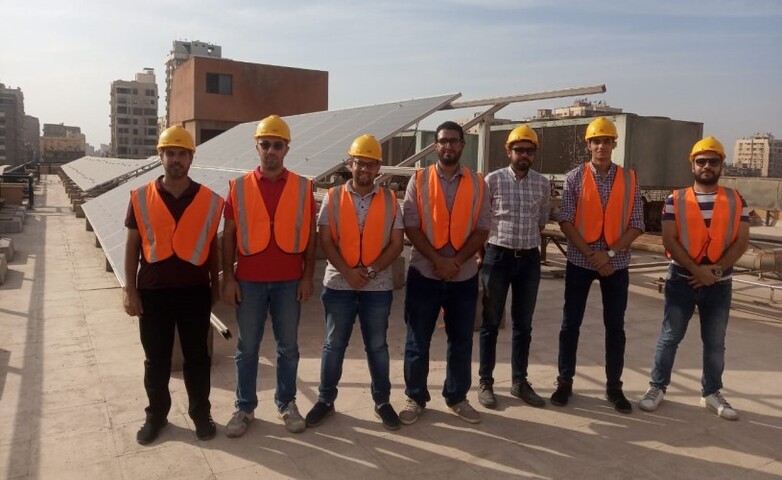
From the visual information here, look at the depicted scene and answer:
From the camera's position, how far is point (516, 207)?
173 inches

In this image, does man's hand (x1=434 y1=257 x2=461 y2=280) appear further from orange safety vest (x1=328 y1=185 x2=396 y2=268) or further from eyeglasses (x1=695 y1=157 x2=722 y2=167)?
eyeglasses (x1=695 y1=157 x2=722 y2=167)

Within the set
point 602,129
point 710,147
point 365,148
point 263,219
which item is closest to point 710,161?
point 710,147

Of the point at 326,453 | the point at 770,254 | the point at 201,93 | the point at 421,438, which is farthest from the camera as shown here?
the point at 201,93

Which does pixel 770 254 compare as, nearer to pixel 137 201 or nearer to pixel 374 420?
pixel 374 420

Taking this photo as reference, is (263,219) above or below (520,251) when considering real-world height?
above

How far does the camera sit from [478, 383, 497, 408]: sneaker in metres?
4.50

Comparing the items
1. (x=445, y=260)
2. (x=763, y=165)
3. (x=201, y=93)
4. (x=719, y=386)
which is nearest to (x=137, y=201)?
(x=445, y=260)

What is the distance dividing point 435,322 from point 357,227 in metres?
0.91

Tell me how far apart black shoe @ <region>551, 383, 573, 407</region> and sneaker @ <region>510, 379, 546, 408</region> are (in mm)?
91

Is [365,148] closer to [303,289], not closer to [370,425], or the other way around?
[303,289]

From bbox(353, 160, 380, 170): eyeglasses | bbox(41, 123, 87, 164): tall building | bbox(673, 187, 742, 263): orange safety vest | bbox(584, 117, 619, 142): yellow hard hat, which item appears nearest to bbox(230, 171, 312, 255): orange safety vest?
bbox(353, 160, 380, 170): eyeglasses

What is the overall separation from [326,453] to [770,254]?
6467 millimetres

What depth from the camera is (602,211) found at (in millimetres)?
4410

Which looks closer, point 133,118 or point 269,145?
point 269,145
